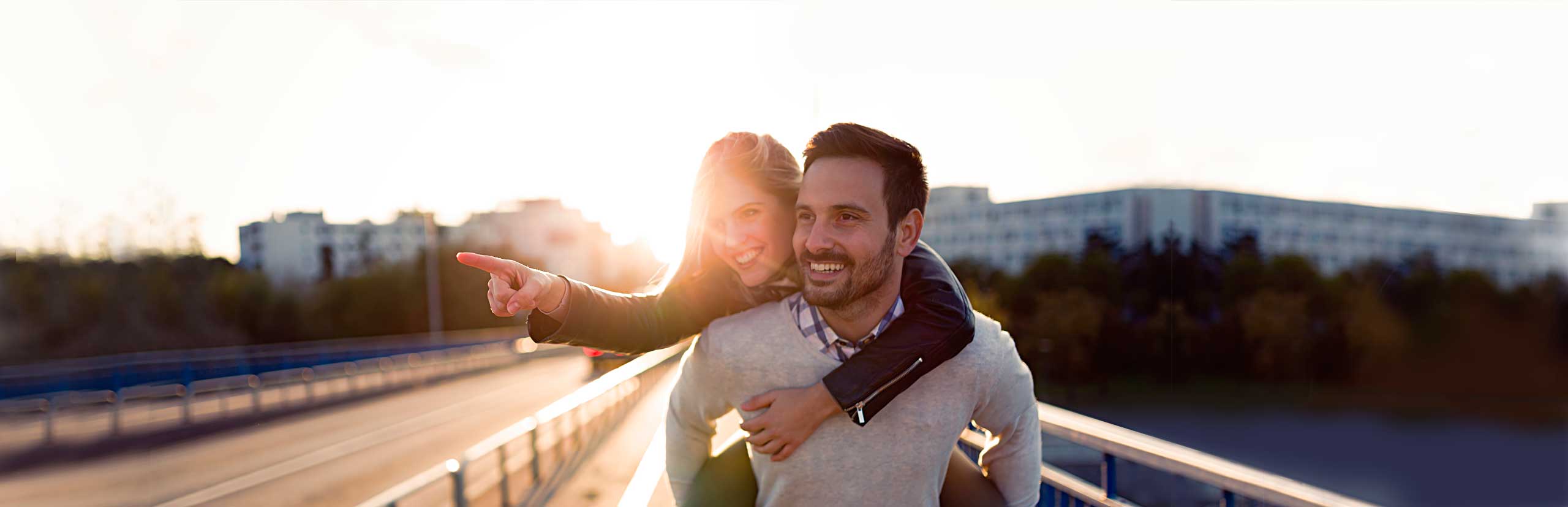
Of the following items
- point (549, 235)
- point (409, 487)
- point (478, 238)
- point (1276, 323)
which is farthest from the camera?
point (549, 235)

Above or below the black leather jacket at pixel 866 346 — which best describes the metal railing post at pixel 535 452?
below

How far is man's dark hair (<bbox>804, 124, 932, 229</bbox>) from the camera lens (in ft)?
6.08

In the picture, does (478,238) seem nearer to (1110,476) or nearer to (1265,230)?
(1265,230)

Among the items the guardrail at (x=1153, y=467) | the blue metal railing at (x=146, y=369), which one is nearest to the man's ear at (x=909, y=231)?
the guardrail at (x=1153, y=467)

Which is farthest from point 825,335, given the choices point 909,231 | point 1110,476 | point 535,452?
point 535,452

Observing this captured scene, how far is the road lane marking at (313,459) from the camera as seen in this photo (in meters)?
11.1

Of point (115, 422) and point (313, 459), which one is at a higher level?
point (115, 422)

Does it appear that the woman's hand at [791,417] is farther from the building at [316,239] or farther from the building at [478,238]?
the building at [316,239]

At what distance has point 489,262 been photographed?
169 centimetres

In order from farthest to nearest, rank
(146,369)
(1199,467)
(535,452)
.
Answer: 1. (146,369)
2. (535,452)
3. (1199,467)

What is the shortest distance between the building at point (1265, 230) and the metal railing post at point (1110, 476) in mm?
83685

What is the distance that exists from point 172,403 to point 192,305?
37.4 metres

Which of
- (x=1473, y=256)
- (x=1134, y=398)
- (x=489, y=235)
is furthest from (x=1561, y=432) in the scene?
(x=489, y=235)

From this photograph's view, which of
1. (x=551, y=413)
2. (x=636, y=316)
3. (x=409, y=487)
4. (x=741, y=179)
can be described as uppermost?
(x=741, y=179)
